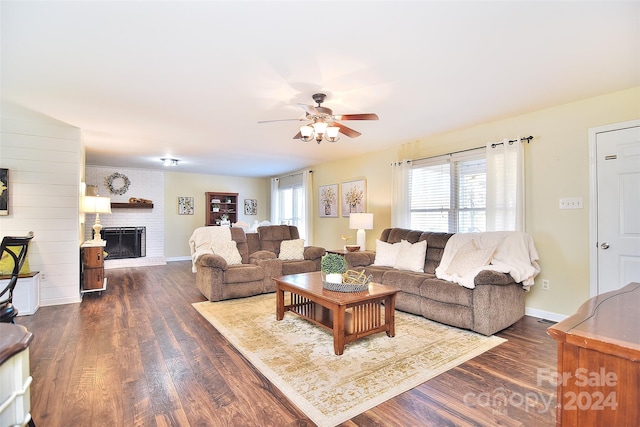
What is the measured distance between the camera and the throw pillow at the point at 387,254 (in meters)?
4.25

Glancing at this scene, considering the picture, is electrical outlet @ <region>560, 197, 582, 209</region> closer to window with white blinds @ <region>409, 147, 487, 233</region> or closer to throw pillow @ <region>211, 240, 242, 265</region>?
window with white blinds @ <region>409, 147, 487, 233</region>

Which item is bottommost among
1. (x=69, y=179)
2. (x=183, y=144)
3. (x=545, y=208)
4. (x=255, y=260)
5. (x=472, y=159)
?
(x=255, y=260)

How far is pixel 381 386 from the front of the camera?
2113 mm

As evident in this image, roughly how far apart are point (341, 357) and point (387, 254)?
79.1 inches

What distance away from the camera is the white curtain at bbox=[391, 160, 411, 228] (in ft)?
16.2

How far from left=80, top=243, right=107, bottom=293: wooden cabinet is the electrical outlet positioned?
6.03m

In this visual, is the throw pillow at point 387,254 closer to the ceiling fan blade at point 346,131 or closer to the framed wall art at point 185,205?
the ceiling fan blade at point 346,131

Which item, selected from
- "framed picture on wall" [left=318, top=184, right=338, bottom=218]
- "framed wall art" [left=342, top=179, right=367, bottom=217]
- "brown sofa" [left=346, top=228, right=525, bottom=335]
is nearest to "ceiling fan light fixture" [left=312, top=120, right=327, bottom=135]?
→ "brown sofa" [left=346, top=228, right=525, bottom=335]

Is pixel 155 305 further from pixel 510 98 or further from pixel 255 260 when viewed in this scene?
pixel 510 98

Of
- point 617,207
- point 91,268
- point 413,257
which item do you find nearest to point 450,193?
point 413,257

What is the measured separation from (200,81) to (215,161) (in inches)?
162

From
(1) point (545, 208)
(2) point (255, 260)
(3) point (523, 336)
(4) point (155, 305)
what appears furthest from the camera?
(2) point (255, 260)

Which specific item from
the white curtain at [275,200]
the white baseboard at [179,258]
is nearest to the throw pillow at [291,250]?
the white curtain at [275,200]

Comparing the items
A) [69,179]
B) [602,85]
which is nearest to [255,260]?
[69,179]
